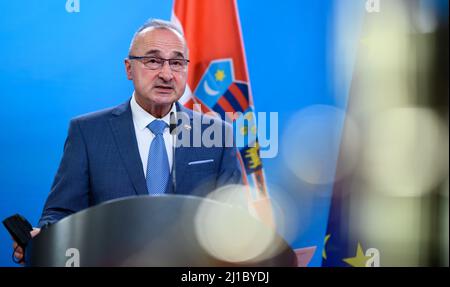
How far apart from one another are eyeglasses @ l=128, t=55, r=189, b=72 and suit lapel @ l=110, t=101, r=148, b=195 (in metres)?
0.19

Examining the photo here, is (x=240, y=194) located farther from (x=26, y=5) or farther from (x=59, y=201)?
(x=26, y=5)

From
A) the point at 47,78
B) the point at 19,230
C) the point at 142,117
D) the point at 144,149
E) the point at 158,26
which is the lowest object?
the point at 19,230

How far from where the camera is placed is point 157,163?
1.90m

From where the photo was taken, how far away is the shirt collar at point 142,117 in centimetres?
196

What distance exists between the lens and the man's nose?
193 centimetres

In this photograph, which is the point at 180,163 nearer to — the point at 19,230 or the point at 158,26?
the point at 158,26

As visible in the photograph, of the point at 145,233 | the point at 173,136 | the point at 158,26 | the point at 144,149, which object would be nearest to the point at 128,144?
the point at 144,149

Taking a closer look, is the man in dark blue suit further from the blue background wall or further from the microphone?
the blue background wall

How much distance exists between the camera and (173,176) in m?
1.89

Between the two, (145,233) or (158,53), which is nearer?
(145,233)

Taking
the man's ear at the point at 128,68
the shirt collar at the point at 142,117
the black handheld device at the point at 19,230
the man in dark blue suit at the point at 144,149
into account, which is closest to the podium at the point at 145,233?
the black handheld device at the point at 19,230

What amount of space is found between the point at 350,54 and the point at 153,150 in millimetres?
1040

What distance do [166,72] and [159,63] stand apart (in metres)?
0.04
